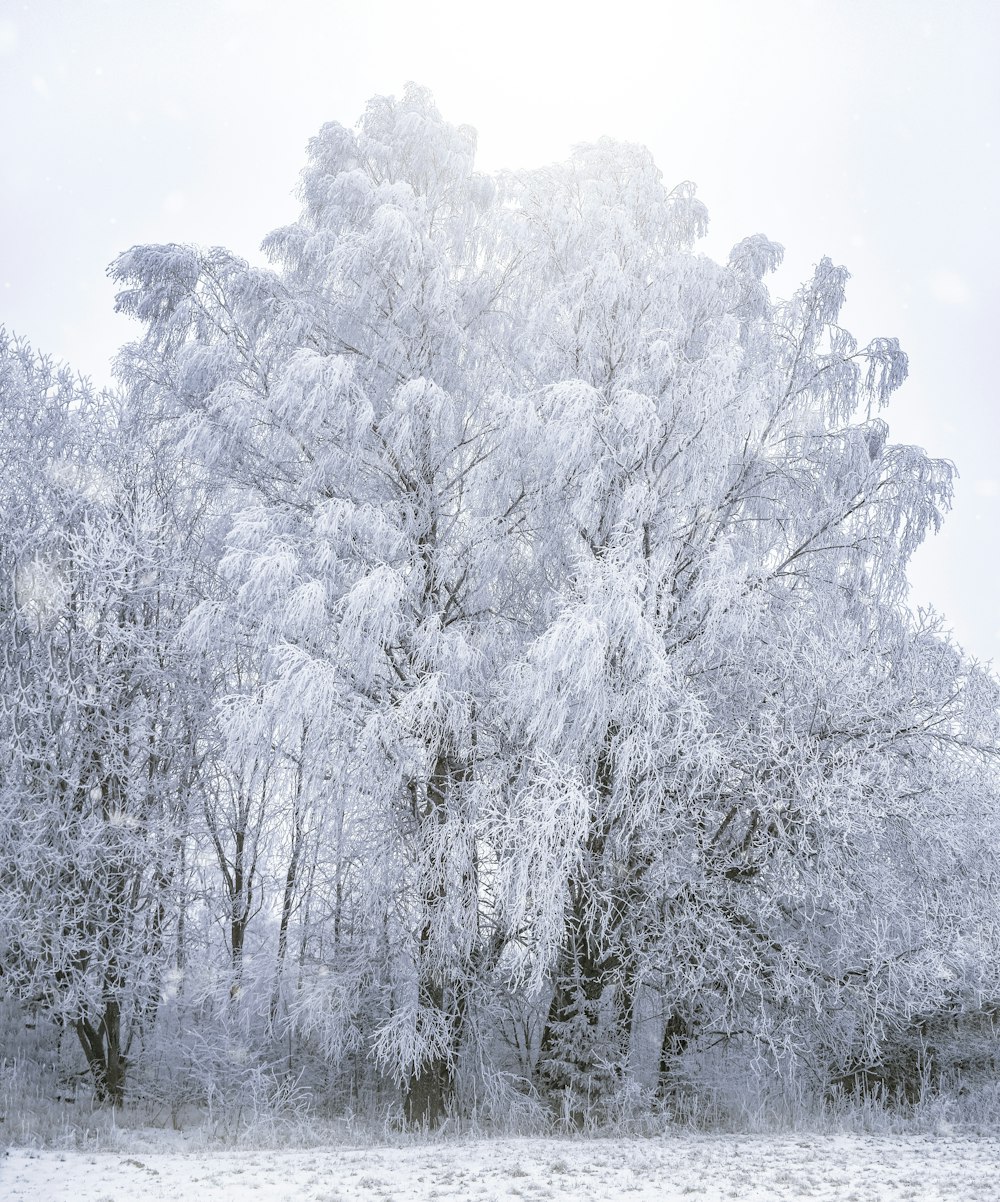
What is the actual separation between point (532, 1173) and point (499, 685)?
3220 millimetres

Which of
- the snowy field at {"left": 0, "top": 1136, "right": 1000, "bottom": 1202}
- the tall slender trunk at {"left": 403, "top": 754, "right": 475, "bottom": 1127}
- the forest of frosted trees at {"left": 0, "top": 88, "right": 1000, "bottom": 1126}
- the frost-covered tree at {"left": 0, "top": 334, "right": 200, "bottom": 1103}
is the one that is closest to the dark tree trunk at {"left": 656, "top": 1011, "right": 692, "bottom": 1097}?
the forest of frosted trees at {"left": 0, "top": 88, "right": 1000, "bottom": 1126}

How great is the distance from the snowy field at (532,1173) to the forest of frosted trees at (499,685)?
99 centimetres

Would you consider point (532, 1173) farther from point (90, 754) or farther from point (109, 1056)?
point (90, 754)

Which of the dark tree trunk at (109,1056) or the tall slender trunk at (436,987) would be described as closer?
the tall slender trunk at (436,987)

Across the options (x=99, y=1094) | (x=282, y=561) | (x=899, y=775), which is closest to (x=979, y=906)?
(x=899, y=775)

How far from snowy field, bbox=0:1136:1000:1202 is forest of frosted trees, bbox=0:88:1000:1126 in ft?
3.25

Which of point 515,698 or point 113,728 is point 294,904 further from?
point 515,698

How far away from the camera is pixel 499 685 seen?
7.45 m

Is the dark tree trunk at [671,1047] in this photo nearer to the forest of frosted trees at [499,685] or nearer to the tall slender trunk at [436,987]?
the forest of frosted trees at [499,685]

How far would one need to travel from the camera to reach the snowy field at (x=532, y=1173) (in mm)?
4969

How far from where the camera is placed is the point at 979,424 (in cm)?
19338

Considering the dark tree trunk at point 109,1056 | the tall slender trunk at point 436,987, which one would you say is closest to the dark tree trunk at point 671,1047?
the tall slender trunk at point 436,987

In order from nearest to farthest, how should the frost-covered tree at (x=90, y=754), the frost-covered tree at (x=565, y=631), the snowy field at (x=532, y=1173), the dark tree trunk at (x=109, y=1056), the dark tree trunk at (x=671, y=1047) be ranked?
the snowy field at (x=532, y=1173) < the frost-covered tree at (x=565, y=631) < the frost-covered tree at (x=90, y=754) < the dark tree trunk at (x=671, y=1047) < the dark tree trunk at (x=109, y=1056)

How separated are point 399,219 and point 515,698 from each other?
406cm
